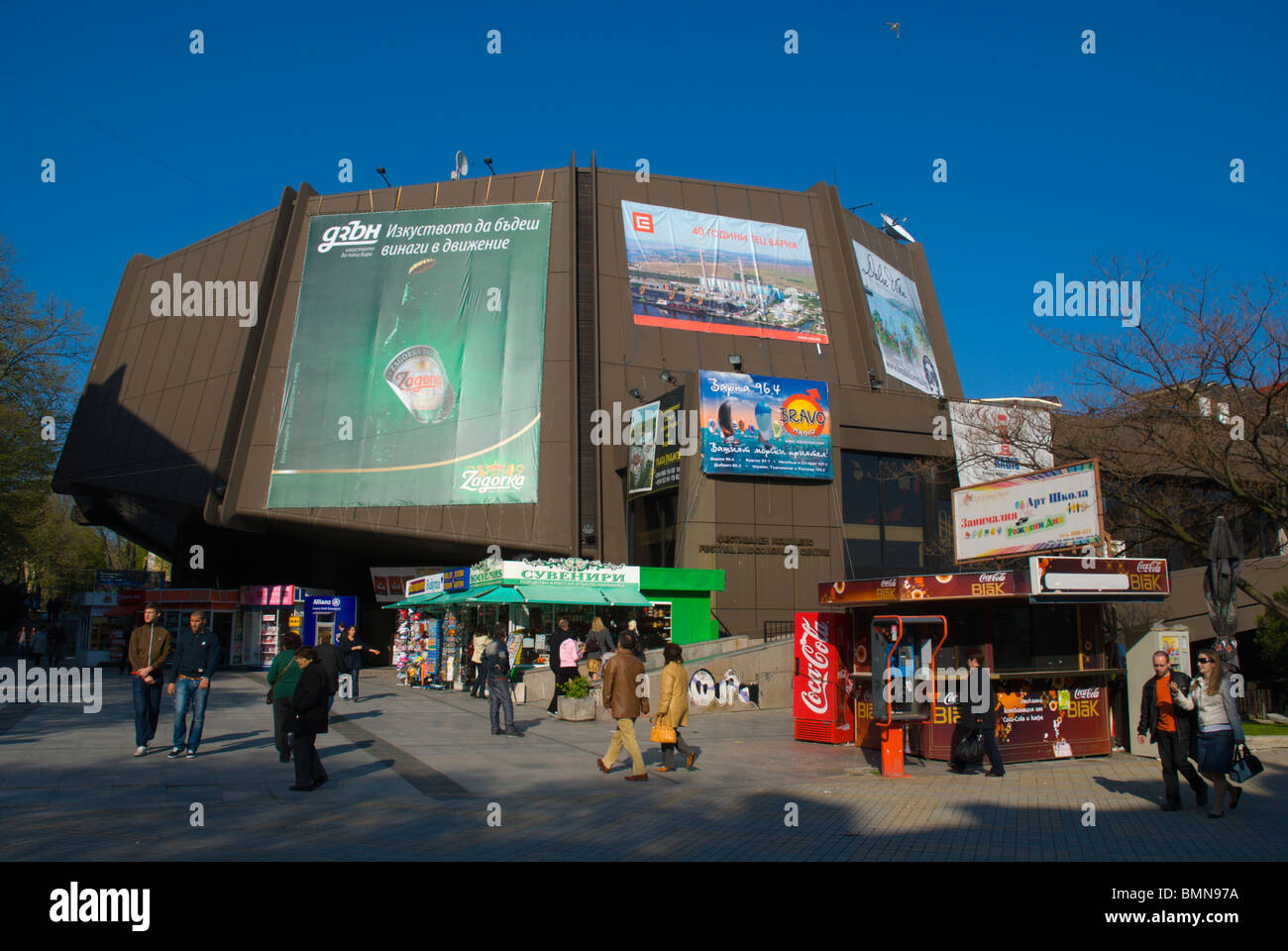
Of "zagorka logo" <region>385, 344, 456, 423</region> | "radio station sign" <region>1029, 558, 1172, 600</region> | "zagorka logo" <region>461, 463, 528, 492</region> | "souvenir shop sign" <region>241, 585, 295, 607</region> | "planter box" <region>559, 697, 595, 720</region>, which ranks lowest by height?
"planter box" <region>559, 697, 595, 720</region>

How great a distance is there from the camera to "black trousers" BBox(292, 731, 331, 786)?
10477 millimetres

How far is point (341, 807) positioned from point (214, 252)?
126 ft

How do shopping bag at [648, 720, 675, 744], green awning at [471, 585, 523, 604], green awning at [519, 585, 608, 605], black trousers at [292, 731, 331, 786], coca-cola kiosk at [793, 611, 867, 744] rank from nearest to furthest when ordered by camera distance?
black trousers at [292, 731, 331, 786], shopping bag at [648, 720, 675, 744], coca-cola kiosk at [793, 611, 867, 744], green awning at [471, 585, 523, 604], green awning at [519, 585, 608, 605]

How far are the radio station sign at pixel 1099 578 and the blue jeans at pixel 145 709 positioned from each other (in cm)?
1159

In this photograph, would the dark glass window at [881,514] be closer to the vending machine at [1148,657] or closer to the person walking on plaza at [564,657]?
the person walking on plaza at [564,657]

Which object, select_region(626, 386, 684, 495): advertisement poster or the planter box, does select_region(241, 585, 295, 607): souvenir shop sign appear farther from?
the planter box

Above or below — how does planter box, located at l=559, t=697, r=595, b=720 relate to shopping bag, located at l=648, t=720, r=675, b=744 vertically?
below

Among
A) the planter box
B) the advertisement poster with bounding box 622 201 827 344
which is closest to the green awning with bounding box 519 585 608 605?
the planter box

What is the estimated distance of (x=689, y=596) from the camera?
28531 mm

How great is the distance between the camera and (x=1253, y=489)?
19.5 meters

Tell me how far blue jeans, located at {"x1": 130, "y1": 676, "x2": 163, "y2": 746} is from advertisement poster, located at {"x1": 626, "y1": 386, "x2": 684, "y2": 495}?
1945 cm

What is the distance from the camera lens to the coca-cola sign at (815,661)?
51.7 feet
